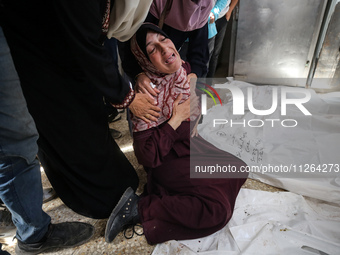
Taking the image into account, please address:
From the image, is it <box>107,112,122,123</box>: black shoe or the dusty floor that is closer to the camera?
the dusty floor

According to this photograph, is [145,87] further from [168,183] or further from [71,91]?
[168,183]

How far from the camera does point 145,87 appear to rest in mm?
1012

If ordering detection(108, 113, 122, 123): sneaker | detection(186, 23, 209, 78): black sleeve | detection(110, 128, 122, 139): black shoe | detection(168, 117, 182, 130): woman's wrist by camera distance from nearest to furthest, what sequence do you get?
detection(168, 117, 182, 130): woman's wrist < detection(186, 23, 209, 78): black sleeve < detection(110, 128, 122, 139): black shoe < detection(108, 113, 122, 123): sneaker

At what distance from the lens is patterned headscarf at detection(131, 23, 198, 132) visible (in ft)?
3.18

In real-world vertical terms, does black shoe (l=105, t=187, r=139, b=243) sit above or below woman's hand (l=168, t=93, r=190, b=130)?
below

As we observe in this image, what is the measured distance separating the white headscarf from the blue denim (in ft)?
1.27

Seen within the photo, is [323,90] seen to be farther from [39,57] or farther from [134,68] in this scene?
[39,57]

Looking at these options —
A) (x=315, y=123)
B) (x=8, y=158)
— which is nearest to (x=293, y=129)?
(x=315, y=123)

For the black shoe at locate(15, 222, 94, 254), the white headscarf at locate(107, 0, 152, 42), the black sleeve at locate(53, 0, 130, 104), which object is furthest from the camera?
the black shoe at locate(15, 222, 94, 254)

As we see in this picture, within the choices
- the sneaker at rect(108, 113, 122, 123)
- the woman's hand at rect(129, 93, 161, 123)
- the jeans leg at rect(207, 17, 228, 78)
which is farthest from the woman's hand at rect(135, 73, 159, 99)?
the jeans leg at rect(207, 17, 228, 78)

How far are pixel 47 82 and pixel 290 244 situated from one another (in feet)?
3.91

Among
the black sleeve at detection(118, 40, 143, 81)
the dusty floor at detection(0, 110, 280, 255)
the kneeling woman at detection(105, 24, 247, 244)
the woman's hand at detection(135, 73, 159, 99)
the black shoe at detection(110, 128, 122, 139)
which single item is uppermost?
the black sleeve at detection(118, 40, 143, 81)

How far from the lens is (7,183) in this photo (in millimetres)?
747

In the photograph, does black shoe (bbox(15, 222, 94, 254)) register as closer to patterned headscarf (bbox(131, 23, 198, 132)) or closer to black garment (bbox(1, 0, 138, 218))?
black garment (bbox(1, 0, 138, 218))
